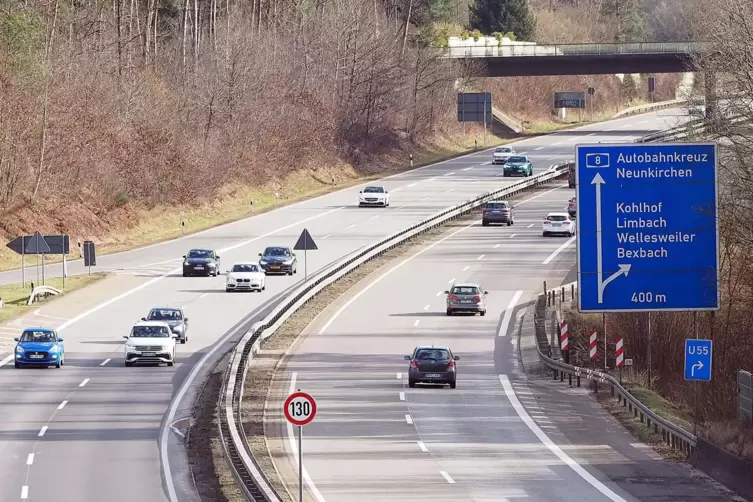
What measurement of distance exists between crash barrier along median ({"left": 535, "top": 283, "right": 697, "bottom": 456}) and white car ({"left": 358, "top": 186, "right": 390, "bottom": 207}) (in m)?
29.1

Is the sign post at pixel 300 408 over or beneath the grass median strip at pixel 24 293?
beneath

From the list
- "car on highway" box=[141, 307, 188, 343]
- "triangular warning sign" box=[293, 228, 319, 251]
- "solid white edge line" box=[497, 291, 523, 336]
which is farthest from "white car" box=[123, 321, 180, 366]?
"solid white edge line" box=[497, 291, 523, 336]

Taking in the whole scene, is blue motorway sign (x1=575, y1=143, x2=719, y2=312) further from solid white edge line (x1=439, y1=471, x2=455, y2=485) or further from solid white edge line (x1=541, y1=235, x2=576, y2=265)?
solid white edge line (x1=541, y1=235, x2=576, y2=265)

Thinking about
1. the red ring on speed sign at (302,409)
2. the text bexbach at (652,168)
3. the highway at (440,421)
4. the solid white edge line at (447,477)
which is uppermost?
the text bexbach at (652,168)

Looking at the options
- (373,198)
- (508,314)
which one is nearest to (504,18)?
(373,198)

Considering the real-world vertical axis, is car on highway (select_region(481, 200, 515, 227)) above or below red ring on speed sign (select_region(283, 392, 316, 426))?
above

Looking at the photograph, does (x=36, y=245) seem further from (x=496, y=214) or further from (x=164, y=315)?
(x=496, y=214)

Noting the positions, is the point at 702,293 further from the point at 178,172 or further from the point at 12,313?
the point at 178,172

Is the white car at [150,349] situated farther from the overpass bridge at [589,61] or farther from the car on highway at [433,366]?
the overpass bridge at [589,61]

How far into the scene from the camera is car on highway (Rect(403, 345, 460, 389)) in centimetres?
3925

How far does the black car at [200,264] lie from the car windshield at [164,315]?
15.3 metres

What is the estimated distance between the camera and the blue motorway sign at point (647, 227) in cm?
2959

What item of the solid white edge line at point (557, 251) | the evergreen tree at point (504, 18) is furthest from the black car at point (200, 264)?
the evergreen tree at point (504, 18)

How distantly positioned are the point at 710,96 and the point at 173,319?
1811 centimetres
